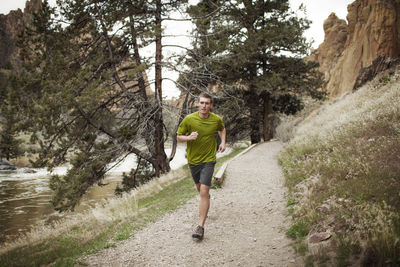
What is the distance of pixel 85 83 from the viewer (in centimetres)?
960

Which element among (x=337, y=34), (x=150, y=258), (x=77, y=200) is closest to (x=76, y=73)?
(x=77, y=200)

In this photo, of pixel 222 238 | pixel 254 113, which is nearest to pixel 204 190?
pixel 222 238

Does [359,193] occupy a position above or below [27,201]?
above

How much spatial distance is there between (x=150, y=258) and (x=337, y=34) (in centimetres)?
5115

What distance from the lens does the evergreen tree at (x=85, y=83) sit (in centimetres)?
893

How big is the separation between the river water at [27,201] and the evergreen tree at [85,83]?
149cm

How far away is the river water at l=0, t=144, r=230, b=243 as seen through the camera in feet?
35.4

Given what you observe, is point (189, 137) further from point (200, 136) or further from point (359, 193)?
point (359, 193)

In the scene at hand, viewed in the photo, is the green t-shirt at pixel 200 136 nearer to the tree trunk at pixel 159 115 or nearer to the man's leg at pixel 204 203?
the man's leg at pixel 204 203

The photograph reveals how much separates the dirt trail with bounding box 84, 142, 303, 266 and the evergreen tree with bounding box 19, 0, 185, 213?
5441 mm

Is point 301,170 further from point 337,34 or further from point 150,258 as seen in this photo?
point 337,34

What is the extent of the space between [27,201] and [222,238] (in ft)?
46.7

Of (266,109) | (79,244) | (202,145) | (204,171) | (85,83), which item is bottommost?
(79,244)

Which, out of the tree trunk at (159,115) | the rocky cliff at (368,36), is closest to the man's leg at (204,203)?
the tree trunk at (159,115)
